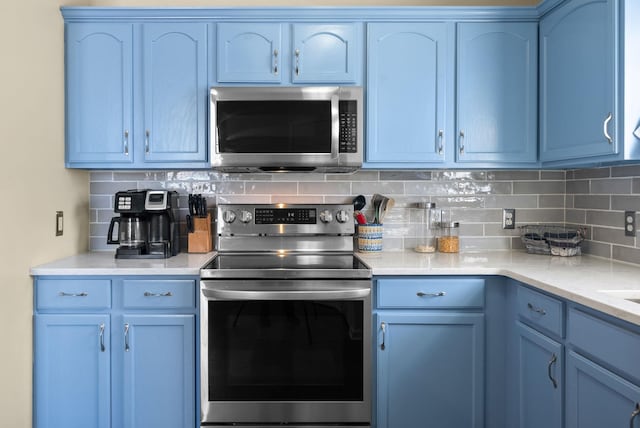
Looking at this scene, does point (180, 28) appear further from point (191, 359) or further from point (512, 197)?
point (512, 197)

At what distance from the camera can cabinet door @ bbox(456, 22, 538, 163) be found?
2369 mm

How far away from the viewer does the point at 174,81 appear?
93.0 inches

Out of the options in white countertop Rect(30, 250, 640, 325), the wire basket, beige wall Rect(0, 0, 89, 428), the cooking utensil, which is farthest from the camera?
the cooking utensil

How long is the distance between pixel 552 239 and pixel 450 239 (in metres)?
0.51

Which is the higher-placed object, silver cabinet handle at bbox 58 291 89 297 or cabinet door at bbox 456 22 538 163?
cabinet door at bbox 456 22 538 163

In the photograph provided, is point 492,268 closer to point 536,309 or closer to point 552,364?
point 536,309

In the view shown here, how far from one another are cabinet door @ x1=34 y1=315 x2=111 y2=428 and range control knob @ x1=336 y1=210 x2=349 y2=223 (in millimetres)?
1227

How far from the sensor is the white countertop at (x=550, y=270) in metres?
1.44

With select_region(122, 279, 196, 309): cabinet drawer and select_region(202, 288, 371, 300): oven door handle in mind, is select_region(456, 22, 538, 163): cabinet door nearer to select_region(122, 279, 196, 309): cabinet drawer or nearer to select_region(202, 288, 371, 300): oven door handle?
select_region(202, 288, 371, 300): oven door handle

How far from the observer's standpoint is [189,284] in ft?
6.73

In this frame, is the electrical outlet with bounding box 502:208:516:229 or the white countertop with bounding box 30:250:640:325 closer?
the white countertop with bounding box 30:250:640:325

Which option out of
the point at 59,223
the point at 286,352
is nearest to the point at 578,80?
the point at 286,352

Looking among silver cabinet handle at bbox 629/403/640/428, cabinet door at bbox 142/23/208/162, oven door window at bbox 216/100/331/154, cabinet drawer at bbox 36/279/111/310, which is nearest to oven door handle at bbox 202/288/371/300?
cabinet drawer at bbox 36/279/111/310

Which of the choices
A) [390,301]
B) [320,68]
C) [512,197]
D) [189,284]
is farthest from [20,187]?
[512,197]
